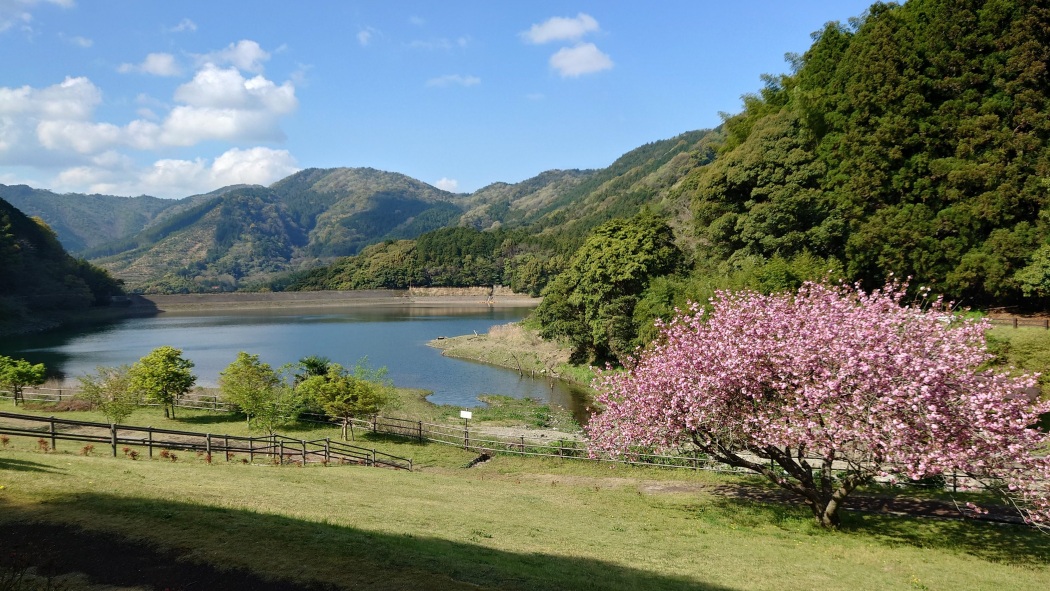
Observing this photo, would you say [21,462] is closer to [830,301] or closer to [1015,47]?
[830,301]

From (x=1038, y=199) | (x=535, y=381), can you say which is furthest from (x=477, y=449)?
(x=1038, y=199)

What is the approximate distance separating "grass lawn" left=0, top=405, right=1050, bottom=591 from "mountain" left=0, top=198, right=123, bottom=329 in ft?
347

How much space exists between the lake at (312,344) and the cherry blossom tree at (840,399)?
27.4m

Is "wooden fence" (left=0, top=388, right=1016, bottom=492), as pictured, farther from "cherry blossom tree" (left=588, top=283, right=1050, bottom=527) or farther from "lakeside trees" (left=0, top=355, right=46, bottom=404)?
"lakeside trees" (left=0, top=355, right=46, bottom=404)

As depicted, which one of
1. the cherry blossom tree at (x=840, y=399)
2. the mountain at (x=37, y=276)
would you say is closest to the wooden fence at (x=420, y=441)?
the cherry blossom tree at (x=840, y=399)

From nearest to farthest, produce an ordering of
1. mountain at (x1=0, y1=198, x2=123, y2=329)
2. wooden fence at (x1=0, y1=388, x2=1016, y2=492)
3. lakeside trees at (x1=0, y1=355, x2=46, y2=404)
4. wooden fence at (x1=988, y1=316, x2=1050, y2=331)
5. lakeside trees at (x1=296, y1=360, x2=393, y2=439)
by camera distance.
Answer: wooden fence at (x1=0, y1=388, x2=1016, y2=492), lakeside trees at (x1=296, y1=360, x2=393, y2=439), wooden fence at (x1=988, y1=316, x2=1050, y2=331), lakeside trees at (x1=0, y1=355, x2=46, y2=404), mountain at (x1=0, y1=198, x2=123, y2=329)

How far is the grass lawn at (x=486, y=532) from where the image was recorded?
11.2m

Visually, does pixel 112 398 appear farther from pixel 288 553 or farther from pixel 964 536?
pixel 964 536

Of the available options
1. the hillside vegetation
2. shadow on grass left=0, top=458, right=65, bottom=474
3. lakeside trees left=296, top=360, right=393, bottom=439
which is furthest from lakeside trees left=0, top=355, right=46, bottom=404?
the hillside vegetation

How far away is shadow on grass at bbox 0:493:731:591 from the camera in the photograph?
1010 centimetres

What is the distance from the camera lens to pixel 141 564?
33.4 ft

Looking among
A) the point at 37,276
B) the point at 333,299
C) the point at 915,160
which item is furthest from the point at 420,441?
the point at 333,299

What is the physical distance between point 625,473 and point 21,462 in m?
19.7

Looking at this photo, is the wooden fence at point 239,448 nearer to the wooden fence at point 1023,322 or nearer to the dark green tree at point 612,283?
the dark green tree at point 612,283
